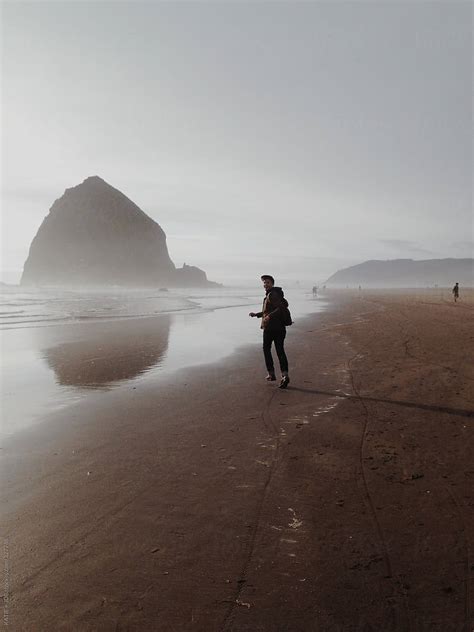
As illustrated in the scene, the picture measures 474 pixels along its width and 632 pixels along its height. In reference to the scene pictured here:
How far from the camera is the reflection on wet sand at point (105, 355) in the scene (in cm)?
869

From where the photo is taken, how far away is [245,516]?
3223 mm

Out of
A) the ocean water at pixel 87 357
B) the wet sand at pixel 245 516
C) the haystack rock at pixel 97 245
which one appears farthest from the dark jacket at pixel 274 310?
the haystack rock at pixel 97 245

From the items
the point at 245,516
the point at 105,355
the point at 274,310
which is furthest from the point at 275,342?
the point at 105,355

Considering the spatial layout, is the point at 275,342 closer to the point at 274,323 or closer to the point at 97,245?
the point at 274,323

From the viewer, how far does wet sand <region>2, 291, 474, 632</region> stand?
2299 millimetres

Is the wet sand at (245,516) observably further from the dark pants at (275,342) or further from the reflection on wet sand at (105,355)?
the reflection on wet sand at (105,355)

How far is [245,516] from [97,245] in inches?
6359

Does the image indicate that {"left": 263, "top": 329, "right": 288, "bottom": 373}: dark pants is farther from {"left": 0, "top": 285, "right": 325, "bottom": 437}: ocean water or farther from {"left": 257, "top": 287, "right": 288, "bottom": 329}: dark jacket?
{"left": 0, "top": 285, "right": 325, "bottom": 437}: ocean water

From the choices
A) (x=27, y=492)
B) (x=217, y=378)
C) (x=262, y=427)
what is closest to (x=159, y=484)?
(x=27, y=492)

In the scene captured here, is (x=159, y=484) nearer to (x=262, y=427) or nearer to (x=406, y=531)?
(x=262, y=427)

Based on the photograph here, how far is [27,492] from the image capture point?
3.72 metres

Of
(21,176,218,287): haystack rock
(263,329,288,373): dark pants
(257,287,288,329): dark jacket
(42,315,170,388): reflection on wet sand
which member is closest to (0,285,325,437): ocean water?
(42,315,170,388): reflection on wet sand

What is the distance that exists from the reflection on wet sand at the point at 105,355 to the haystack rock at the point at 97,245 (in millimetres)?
135066

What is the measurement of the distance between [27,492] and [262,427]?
297 cm
